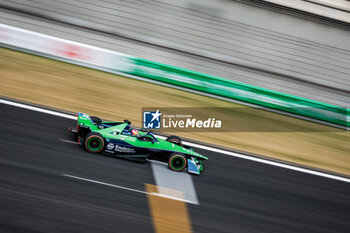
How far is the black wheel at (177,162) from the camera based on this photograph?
8163mm

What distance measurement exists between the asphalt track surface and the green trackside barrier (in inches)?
167

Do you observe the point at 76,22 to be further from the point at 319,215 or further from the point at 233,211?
the point at 319,215

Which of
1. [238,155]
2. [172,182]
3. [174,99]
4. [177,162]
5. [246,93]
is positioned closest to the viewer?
[172,182]

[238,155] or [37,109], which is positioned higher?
[37,109]

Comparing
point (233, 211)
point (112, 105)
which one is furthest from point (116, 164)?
point (112, 105)

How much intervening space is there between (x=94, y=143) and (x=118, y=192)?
1.48m

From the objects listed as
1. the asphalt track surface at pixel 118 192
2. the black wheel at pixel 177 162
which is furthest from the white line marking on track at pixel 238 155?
the black wheel at pixel 177 162

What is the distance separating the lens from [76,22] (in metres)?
14.6

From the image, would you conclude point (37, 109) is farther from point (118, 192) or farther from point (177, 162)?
point (177, 162)

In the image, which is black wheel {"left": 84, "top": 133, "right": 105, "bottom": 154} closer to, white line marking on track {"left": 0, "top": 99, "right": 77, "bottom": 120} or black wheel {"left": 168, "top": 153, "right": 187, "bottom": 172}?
black wheel {"left": 168, "top": 153, "right": 187, "bottom": 172}

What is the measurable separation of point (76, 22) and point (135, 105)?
Answer: 17.3 feet

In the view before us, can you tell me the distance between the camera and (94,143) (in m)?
8.12

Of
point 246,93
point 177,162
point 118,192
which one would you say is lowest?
point 118,192

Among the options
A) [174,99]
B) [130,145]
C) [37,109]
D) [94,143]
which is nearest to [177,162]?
[130,145]
